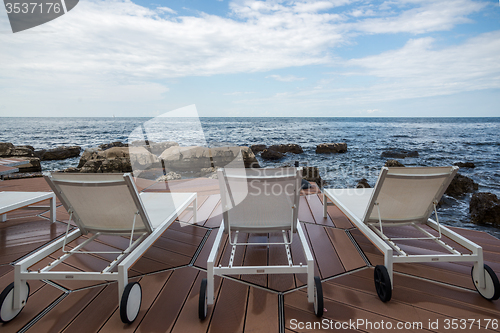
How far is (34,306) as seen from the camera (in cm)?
151

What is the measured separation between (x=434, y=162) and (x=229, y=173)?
43.2 ft

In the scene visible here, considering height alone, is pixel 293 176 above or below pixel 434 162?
above

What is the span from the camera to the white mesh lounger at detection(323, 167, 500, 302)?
5.03 ft

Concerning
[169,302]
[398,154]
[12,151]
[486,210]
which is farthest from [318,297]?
[12,151]

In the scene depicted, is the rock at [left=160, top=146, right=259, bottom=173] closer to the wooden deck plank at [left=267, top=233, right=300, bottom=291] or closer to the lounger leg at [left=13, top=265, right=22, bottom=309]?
the wooden deck plank at [left=267, top=233, right=300, bottom=291]

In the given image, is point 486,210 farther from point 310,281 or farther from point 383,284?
point 310,281

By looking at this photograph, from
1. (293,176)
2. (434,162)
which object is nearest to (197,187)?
(293,176)

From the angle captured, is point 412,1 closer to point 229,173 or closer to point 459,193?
point 459,193

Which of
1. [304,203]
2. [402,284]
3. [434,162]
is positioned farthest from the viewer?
[434,162]

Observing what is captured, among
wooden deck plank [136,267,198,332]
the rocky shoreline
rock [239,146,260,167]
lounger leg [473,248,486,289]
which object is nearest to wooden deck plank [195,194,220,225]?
wooden deck plank [136,267,198,332]

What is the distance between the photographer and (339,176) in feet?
28.0

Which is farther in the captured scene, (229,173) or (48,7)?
(48,7)

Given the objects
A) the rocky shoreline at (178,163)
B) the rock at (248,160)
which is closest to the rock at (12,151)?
the rocky shoreline at (178,163)

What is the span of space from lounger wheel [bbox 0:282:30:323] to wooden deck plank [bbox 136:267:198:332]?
74 centimetres
